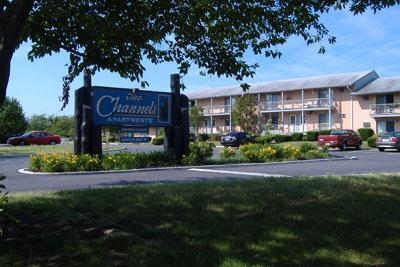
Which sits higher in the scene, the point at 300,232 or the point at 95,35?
the point at 95,35

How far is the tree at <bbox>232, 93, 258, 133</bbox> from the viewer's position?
6313 cm

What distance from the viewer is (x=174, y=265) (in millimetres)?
5676

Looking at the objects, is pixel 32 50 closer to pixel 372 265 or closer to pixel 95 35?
pixel 95 35

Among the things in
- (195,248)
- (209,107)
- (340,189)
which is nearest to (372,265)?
(195,248)

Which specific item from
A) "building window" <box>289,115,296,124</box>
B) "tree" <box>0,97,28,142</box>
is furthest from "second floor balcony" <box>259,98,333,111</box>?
"tree" <box>0,97,28,142</box>

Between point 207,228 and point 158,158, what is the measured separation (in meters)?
13.7

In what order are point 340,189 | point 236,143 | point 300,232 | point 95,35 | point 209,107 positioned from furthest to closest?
1. point 209,107
2. point 236,143
3. point 340,189
4. point 95,35
5. point 300,232

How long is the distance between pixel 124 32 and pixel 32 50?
1.32 metres

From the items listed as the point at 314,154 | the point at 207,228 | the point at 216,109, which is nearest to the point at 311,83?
the point at 216,109

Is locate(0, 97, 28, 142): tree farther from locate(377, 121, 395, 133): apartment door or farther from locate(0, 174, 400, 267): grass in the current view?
locate(0, 174, 400, 267): grass

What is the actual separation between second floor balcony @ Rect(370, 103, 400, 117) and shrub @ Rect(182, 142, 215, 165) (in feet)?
123

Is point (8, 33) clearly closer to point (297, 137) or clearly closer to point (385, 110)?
point (297, 137)

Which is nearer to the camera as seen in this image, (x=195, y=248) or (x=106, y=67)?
(x=195, y=248)

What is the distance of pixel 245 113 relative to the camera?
64.0 meters
